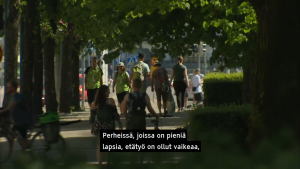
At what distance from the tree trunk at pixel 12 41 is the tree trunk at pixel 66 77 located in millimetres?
6213

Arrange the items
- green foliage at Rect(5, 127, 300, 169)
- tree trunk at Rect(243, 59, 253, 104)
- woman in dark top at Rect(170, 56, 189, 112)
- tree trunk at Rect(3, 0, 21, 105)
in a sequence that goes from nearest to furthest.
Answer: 1. green foliage at Rect(5, 127, 300, 169)
2. tree trunk at Rect(243, 59, 253, 104)
3. tree trunk at Rect(3, 0, 21, 105)
4. woman in dark top at Rect(170, 56, 189, 112)

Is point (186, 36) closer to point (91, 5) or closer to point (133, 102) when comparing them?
point (91, 5)

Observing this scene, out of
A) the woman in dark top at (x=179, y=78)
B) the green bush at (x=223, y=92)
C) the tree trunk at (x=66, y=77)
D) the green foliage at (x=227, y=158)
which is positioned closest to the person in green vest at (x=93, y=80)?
the green bush at (x=223, y=92)

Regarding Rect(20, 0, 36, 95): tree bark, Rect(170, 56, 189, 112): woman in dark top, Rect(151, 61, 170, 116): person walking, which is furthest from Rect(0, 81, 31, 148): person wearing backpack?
Rect(170, 56, 189, 112): woman in dark top

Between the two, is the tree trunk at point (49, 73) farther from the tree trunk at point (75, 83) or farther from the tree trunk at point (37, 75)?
the tree trunk at point (75, 83)

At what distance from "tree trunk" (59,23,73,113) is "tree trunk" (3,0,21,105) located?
621 centimetres

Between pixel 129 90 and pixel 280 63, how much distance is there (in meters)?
12.3

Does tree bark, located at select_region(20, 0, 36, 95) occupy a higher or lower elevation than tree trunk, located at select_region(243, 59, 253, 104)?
higher

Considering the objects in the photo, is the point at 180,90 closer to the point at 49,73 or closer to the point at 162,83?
the point at 162,83

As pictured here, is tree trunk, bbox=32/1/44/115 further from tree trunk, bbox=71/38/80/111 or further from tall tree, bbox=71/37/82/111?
tree trunk, bbox=71/38/80/111

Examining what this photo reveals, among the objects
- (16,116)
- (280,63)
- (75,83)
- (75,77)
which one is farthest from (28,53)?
(280,63)

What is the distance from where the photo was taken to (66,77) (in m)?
26.8

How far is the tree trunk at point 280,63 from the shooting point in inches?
348

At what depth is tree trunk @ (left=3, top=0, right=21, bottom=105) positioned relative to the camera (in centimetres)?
A: 1989
